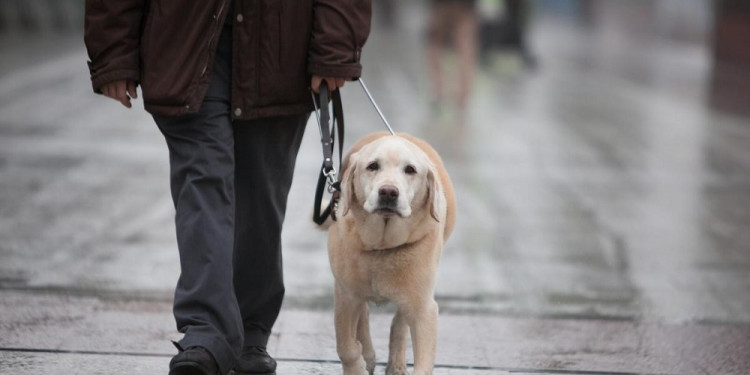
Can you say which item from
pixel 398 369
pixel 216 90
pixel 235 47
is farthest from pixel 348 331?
pixel 235 47

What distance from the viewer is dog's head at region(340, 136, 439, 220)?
394 centimetres

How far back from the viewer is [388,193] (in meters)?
3.92

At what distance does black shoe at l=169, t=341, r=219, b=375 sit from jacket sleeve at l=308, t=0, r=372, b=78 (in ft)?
3.52

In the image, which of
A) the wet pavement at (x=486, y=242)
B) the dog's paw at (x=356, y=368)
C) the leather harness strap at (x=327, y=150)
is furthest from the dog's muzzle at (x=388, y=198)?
the wet pavement at (x=486, y=242)

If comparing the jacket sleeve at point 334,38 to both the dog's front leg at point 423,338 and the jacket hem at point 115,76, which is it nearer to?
the jacket hem at point 115,76

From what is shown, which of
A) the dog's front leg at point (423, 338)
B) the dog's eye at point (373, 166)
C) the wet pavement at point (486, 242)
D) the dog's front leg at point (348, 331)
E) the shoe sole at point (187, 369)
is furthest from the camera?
the wet pavement at point (486, 242)

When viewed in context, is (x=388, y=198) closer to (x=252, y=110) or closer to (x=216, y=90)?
(x=252, y=110)

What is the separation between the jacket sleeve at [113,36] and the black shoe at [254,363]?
3.68 ft

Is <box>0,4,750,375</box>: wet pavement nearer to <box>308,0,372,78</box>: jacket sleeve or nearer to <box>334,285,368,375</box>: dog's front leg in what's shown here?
<box>334,285,368,375</box>: dog's front leg

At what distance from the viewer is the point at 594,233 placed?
7641mm

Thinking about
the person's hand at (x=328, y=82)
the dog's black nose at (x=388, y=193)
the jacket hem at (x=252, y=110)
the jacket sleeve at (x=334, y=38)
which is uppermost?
the jacket sleeve at (x=334, y=38)

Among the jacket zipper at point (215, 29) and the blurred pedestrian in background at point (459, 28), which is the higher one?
the jacket zipper at point (215, 29)

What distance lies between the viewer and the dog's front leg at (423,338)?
4.18m

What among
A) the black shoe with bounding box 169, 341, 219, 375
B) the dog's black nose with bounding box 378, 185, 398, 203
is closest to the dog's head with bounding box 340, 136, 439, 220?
the dog's black nose with bounding box 378, 185, 398, 203
